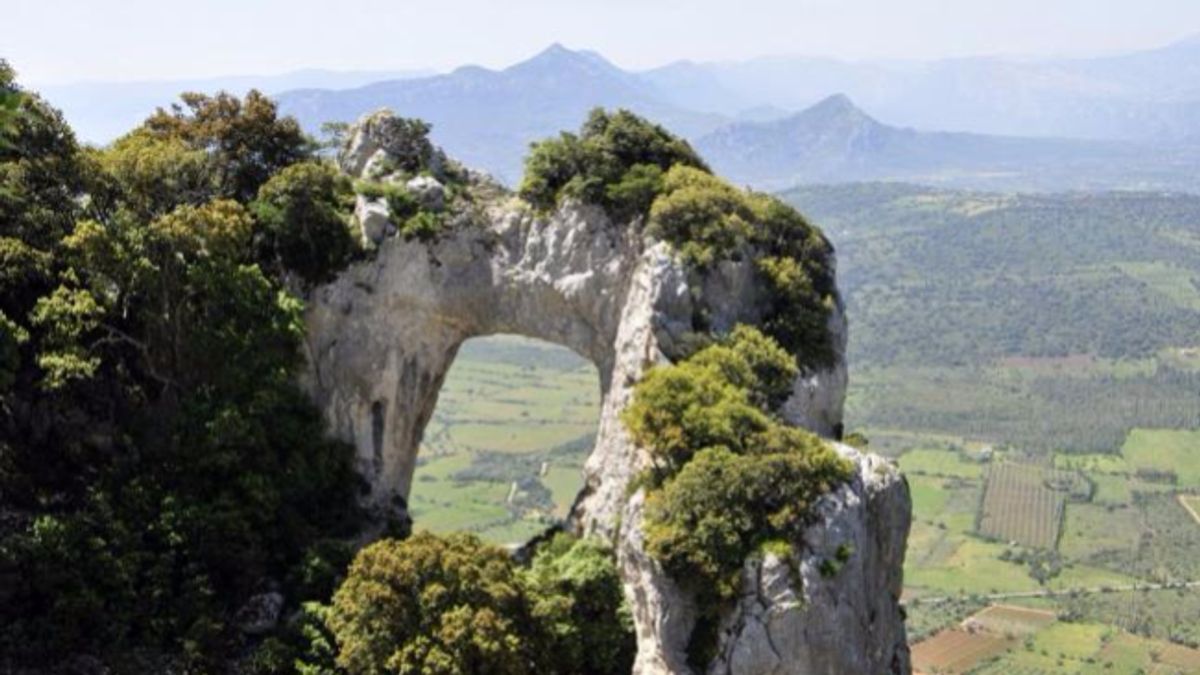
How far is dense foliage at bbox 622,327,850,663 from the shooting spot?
71.1 ft

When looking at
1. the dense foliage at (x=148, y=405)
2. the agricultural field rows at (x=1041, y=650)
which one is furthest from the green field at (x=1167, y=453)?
the dense foliage at (x=148, y=405)

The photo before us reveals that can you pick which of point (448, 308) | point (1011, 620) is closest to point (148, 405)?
point (448, 308)

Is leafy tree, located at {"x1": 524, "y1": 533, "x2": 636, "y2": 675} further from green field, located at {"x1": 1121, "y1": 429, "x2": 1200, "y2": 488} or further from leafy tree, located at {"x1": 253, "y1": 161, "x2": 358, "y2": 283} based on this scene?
green field, located at {"x1": 1121, "y1": 429, "x2": 1200, "y2": 488}

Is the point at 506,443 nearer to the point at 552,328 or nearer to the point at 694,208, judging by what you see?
the point at 552,328

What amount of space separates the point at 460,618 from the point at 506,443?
112898mm

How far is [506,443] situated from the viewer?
135 m

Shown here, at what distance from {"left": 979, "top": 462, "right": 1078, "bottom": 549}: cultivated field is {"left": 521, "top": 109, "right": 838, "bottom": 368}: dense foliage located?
8575cm

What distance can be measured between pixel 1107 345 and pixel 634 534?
180 metres

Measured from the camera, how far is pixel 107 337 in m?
26.3

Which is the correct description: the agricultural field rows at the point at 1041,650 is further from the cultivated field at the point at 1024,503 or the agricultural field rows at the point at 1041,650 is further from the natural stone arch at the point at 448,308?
the natural stone arch at the point at 448,308

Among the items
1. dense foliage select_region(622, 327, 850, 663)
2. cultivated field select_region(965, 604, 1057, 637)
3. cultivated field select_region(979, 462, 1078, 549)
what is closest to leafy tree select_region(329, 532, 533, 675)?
dense foliage select_region(622, 327, 850, 663)

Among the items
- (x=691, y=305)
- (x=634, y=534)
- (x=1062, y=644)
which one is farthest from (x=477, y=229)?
(x=1062, y=644)

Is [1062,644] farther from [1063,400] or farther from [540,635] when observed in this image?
[1063,400]

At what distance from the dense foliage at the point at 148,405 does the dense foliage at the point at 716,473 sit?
8625mm
